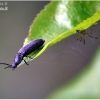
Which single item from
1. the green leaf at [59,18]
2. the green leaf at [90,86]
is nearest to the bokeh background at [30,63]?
the green leaf at [90,86]

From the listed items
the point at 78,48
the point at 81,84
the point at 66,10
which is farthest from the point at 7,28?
the point at 66,10

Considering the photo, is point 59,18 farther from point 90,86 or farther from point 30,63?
point 30,63

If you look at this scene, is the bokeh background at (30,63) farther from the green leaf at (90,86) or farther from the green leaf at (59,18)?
the green leaf at (59,18)

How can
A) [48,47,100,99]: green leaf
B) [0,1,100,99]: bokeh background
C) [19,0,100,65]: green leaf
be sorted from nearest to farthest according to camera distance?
1. [19,0,100,65]: green leaf
2. [48,47,100,99]: green leaf
3. [0,1,100,99]: bokeh background

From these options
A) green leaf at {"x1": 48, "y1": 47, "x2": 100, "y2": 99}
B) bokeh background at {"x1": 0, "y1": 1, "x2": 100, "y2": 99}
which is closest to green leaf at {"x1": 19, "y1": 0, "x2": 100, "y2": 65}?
green leaf at {"x1": 48, "y1": 47, "x2": 100, "y2": 99}

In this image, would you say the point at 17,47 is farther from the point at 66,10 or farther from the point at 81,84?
the point at 66,10

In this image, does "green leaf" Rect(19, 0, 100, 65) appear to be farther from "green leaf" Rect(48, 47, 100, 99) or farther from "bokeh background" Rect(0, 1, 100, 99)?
"bokeh background" Rect(0, 1, 100, 99)
